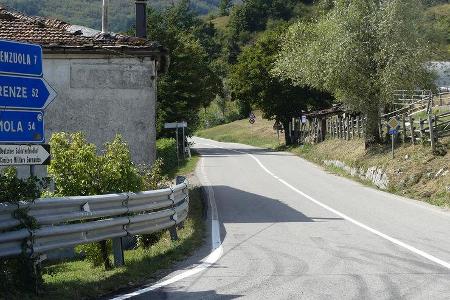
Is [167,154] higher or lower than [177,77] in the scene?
lower

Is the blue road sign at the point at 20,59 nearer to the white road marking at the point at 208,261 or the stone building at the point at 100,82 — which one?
the white road marking at the point at 208,261

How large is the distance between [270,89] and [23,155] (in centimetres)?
5050

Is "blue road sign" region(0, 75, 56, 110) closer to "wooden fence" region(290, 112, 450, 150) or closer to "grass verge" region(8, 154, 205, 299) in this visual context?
"grass verge" region(8, 154, 205, 299)

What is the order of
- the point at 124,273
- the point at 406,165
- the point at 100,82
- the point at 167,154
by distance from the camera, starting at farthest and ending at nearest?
the point at 167,154 → the point at 406,165 → the point at 100,82 → the point at 124,273

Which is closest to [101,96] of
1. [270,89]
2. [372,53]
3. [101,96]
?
[101,96]

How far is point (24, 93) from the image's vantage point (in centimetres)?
793

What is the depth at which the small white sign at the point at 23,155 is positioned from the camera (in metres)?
7.68

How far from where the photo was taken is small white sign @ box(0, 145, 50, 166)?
7.68m

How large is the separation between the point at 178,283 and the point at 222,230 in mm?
5642

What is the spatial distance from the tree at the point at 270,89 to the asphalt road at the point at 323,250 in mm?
34697

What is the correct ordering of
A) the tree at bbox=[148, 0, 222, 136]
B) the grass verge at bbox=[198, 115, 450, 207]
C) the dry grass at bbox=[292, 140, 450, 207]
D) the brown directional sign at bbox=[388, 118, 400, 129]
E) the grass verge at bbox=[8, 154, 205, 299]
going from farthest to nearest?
the tree at bbox=[148, 0, 222, 136], the brown directional sign at bbox=[388, 118, 400, 129], the grass verge at bbox=[198, 115, 450, 207], the dry grass at bbox=[292, 140, 450, 207], the grass verge at bbox=[8, 154, 205, 299]

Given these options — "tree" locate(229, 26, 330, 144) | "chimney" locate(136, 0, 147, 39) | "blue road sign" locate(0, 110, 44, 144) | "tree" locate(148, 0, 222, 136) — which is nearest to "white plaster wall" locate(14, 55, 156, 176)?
"chimney" locate(136, 0, 147, 39)

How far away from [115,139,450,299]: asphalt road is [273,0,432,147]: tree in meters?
9.31

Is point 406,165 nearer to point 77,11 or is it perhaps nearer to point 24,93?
point 24,93
